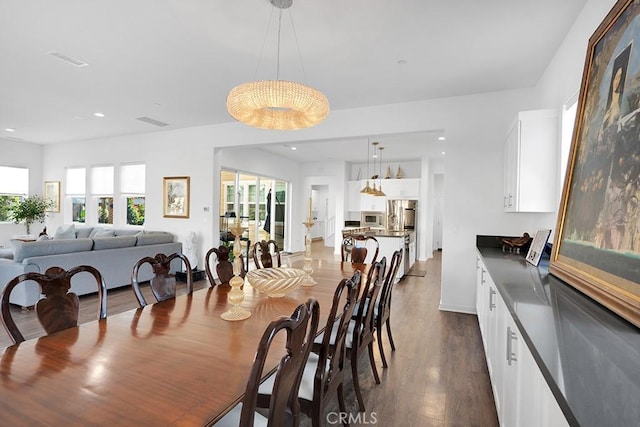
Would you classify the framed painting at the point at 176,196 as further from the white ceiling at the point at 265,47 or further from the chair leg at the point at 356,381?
the chair leg at the point at 356,381

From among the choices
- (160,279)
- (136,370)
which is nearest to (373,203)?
(160,279)

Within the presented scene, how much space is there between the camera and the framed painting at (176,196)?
6348 mm

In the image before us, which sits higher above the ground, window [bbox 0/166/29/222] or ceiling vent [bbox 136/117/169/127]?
ceiling vent [bbox 136/117/169/127]

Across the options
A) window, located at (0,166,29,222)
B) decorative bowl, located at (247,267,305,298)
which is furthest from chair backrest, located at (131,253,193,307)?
window, located at (0,166,29,222)

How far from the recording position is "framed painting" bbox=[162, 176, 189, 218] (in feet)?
20.8

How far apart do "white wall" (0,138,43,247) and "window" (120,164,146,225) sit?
8.93 feet

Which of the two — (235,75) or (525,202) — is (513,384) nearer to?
(525,202)

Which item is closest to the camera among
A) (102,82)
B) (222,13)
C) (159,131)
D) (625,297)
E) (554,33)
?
(625,297)

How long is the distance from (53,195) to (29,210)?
2.01 ft

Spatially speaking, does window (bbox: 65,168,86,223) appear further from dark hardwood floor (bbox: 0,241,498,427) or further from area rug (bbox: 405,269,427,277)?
area rug (bbox: 405,269,427,277)

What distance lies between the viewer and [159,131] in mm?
6633

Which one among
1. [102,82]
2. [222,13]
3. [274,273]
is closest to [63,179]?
[102,82]

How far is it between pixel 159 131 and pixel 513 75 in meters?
6.13

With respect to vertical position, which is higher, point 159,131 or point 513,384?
point 159,131
